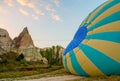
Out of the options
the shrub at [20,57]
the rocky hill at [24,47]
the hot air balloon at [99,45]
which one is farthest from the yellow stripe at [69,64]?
the rocky hill at [24,47]

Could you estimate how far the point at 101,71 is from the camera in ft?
37.2

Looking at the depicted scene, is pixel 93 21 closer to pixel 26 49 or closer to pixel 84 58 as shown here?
pixel 84 58

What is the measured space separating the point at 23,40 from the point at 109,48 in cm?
2953

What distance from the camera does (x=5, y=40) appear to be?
35.6 m

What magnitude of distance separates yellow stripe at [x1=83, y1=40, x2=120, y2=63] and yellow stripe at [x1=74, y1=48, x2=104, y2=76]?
31.6 inches

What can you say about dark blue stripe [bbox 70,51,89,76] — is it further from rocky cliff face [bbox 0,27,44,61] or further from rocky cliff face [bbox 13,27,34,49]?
rocky cliff face [bbox 13,27,34,49]

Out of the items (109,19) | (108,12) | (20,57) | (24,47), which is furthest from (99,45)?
(24,47)

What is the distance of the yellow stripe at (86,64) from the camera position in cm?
1162

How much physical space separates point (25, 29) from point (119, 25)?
30038mm

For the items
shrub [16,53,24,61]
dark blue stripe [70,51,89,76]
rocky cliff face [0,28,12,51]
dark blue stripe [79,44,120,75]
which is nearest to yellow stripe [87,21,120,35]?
dark blue stripe [79,44,120,75]

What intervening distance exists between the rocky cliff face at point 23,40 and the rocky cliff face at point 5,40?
2.20 meters

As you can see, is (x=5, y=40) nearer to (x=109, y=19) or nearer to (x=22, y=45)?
(x=22, y=45)

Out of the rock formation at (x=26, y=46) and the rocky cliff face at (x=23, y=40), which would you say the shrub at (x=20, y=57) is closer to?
the rock formation at (x=26, y=46)

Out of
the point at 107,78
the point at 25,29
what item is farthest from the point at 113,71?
the point at 25,29
